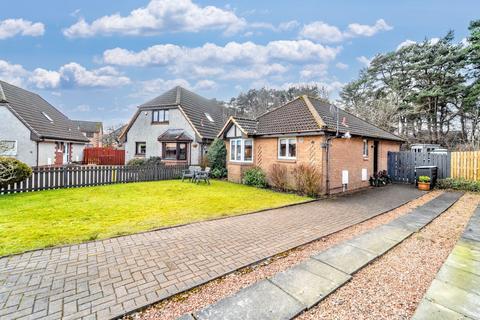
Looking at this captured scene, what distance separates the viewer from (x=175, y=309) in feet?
9.95

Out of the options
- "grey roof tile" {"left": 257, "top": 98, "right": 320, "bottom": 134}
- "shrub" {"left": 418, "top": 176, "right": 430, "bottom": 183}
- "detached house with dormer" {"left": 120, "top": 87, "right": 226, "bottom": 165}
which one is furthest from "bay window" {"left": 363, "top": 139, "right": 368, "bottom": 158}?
"detached house with dormer" {"left": 120, "top": 87, "right": 226, "bottom": 165}

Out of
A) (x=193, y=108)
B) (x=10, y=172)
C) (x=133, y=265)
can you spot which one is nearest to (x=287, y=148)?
(x=133, y=265)

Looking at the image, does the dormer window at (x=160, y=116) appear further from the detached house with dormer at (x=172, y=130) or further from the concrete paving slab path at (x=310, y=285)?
the concrete paving slab path at (x=310, y=285)

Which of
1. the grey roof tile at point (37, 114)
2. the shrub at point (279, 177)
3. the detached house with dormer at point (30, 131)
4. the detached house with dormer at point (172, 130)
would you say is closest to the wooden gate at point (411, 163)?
the shrub at point (279, 177)

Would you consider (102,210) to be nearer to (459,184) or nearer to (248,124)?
(248,124)

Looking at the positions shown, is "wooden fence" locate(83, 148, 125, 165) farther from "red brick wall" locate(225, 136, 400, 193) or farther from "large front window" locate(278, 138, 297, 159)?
"large front window" locate(278, 138, 297, 159)

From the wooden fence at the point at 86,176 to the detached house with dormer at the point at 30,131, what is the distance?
7574 millimetres

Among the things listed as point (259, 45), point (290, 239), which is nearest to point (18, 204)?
point (290, 239)

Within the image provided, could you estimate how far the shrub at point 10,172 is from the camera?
31.7ft

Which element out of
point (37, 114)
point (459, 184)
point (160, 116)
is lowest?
point (459, 184)

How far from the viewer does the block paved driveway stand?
10.1ft

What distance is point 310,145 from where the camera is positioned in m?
12.0

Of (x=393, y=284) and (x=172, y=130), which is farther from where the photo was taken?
(x=172, y=130)

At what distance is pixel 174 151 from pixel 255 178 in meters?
10.8
